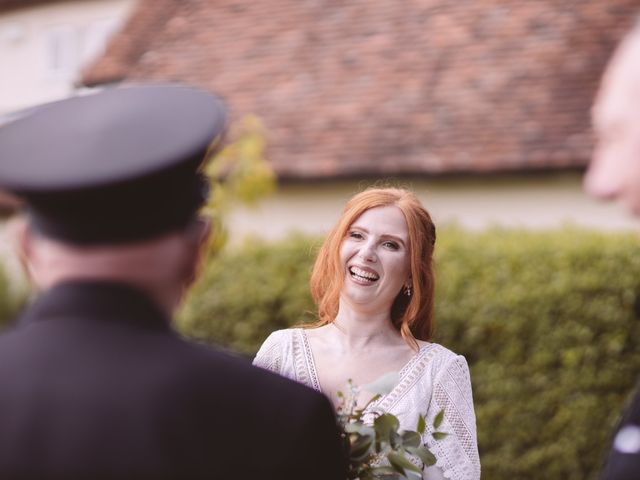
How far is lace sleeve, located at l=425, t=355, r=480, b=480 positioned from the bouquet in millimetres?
280

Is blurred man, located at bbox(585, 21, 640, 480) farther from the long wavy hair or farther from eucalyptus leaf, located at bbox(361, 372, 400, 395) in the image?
the long wavy hair

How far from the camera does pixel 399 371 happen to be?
430 cm

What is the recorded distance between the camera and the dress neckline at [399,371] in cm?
423

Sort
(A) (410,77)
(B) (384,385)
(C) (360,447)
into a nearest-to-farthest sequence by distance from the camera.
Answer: (C) (360,447) < (B) (384,385) < (A) (410,77)

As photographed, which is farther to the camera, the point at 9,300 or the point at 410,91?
the point at 9,300

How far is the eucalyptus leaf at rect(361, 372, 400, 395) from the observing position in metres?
3.90

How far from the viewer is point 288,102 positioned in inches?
622

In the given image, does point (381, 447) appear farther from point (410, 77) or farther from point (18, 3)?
point (18, 3)

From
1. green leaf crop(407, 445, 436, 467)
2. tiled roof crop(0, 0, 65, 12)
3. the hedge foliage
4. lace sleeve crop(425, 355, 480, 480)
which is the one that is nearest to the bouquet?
green leaf crop(407, 445, 436, 467)

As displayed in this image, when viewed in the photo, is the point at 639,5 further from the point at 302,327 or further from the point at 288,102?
the point at 302,327

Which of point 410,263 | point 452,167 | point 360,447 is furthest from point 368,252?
point 452,167

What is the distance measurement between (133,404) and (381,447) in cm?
154

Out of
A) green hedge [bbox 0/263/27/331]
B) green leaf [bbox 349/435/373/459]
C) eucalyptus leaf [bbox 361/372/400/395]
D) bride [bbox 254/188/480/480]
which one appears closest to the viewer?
green leaf [bbox 349/435/373/459]

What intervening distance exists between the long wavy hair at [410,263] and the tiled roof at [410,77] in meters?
A: 8.94
